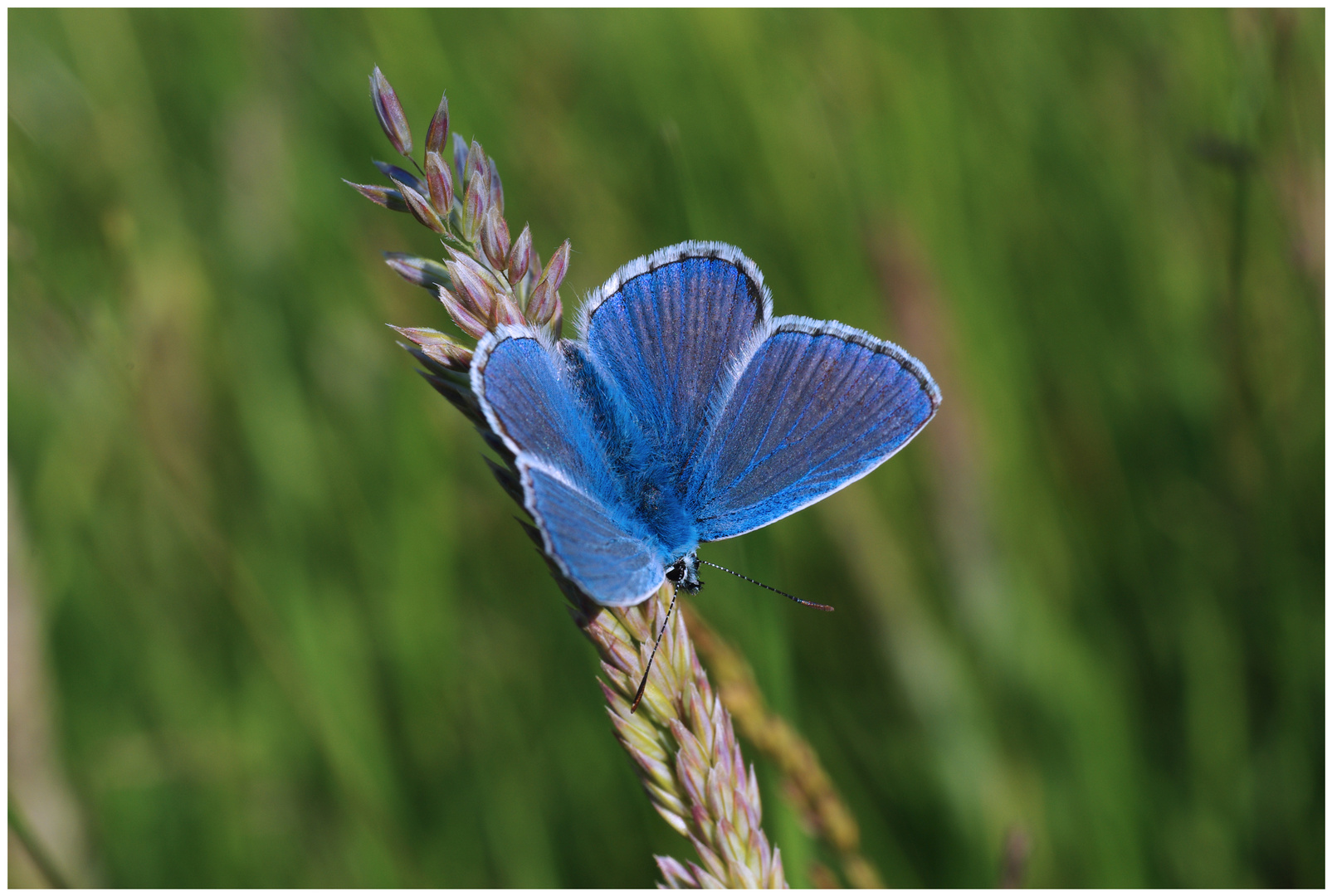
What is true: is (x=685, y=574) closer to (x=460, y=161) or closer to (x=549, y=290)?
(x=549, y=290)

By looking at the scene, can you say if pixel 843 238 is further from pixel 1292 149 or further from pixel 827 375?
pixel 827 375

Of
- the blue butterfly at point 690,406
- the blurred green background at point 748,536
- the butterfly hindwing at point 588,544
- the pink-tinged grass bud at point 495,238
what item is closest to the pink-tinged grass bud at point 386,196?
the pink-tinged grass bud at point 495,238

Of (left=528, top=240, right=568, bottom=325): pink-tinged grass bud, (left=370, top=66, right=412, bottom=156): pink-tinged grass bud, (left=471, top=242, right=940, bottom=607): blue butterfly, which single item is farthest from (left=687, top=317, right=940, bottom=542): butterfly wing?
(left=370, top=66, right=412, bottom=156): pink-tinged grass bud

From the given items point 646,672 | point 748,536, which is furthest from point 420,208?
point 748,536

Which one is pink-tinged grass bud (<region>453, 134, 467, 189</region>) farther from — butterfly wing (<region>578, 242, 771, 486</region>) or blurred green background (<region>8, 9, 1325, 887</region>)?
blurred green background (<region>8, 9, 1325, 887</region>)

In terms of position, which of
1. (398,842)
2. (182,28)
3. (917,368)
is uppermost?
(182,28)

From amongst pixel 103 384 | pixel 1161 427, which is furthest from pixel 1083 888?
pixel 103 384
